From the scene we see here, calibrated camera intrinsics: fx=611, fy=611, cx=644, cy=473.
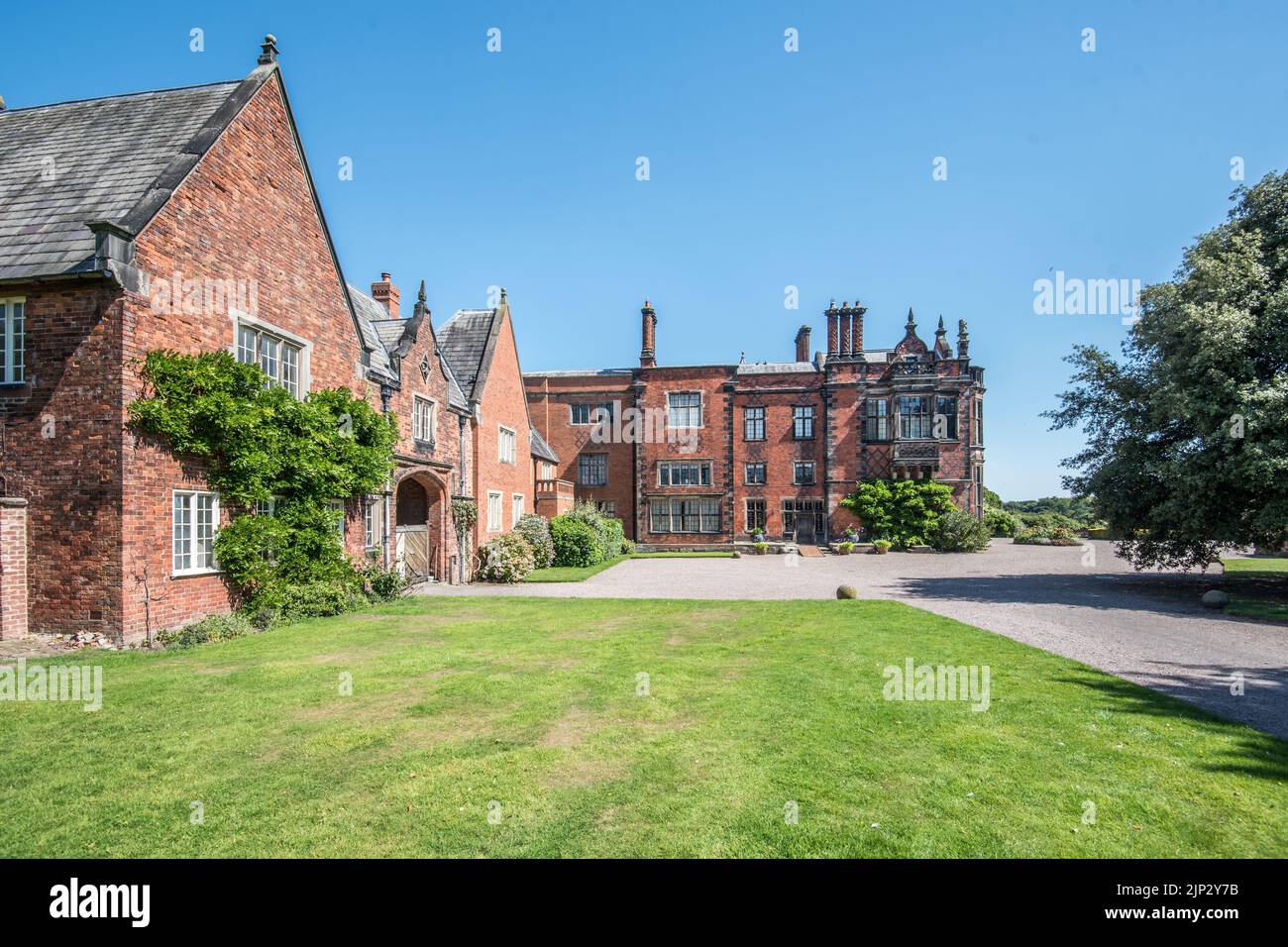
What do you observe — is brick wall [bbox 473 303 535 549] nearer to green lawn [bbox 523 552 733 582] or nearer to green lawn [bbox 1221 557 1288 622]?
green lawn [bbox 523 552 733 582]

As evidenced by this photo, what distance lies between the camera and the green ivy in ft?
37.2

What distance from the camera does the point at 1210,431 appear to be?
16.5 m

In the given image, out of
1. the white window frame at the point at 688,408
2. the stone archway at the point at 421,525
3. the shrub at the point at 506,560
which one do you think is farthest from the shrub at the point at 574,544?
the white window frame at the point at 688,408

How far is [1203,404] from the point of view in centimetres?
1611

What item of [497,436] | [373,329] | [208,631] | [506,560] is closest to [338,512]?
[208,631]

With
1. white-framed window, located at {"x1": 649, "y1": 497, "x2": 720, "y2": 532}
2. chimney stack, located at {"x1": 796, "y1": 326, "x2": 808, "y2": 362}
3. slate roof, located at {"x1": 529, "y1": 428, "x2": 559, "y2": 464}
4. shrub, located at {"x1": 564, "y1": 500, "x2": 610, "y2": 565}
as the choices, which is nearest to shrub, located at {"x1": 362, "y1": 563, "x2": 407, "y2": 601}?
shrub, located at {"x1": 564, "y1": 500, "x2": 610, "y2": 565}

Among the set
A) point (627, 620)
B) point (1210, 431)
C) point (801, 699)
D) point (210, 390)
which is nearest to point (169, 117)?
point (210, 390)

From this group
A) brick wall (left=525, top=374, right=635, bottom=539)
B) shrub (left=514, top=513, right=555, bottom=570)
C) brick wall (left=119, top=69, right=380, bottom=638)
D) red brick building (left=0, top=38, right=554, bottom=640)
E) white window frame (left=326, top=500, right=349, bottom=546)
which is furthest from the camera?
brick wall (left=525, top=374, right=635, bottom=539)

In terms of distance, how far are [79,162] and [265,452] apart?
774cm

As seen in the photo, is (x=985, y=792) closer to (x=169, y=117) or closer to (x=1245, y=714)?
(x=1245, y=714)

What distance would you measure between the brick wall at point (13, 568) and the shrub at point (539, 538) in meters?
16.6

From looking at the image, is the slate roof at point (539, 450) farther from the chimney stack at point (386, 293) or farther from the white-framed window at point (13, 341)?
the white-framed window at point (13, 341)

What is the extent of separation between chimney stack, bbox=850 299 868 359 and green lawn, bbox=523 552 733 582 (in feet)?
53.6
